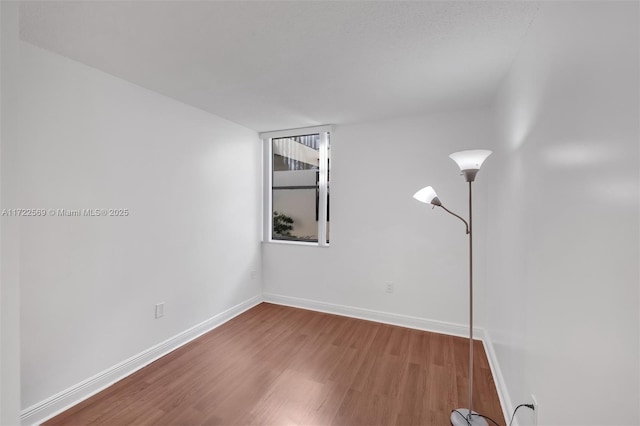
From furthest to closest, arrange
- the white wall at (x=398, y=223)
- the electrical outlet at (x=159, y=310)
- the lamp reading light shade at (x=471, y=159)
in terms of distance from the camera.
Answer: the white wall at (x=398, y=223) < the electrical outlet at (x=159, y=310) < the lamp reading light shade at (x=471, y=159)

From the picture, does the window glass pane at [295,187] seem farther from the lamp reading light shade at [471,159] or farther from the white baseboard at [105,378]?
the lamp reading light shade at [471,159]

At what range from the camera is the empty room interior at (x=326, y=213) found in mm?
988

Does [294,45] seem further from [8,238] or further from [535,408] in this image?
[535,408]

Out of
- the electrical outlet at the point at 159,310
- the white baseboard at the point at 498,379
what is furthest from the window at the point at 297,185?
the white baseboard at the point at 498,379

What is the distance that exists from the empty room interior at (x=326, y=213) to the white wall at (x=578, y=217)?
11mm

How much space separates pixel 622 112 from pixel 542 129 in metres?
0.64

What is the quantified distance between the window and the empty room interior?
52 mm

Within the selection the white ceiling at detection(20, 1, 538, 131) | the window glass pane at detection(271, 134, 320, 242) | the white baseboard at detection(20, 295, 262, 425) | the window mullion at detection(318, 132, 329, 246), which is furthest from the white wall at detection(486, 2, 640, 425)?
the white baseboard at detection(20, 295, 262, 425)

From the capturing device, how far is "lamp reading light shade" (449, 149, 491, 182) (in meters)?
1.70

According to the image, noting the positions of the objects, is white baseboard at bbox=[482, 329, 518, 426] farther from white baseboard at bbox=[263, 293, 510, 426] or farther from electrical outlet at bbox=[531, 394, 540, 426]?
electrical outlet at bbox=[531, 394, 540, 426]

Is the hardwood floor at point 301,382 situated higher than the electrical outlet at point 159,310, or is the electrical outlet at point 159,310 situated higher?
the electrical outlet at point 159,310

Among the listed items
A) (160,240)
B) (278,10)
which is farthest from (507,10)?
(160,240)

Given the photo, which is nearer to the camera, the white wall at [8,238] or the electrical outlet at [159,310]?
the white wall at [8,238]

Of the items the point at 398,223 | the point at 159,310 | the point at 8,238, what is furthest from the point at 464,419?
the point at 8,238
